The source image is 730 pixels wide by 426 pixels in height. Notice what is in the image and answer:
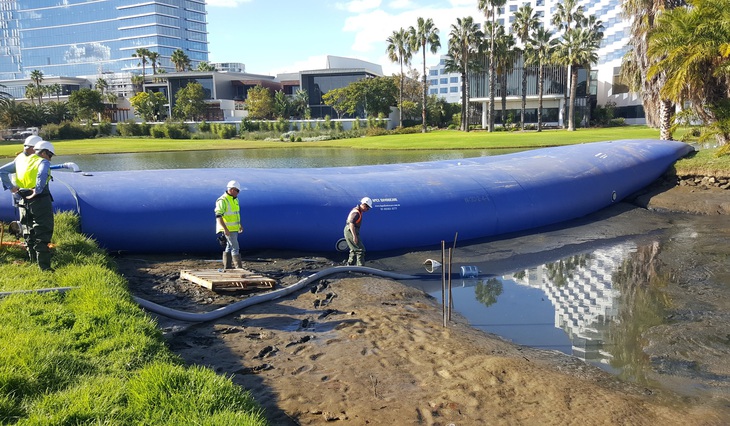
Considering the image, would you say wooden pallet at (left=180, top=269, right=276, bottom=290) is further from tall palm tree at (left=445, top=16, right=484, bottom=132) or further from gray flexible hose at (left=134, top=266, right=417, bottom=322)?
tall palm tree at (left=445, top=16, right=484, bottom=132)

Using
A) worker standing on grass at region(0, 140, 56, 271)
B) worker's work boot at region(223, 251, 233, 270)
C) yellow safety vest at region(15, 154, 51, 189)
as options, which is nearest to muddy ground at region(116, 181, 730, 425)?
worker's work boot at region(223, 251, 233, 270)

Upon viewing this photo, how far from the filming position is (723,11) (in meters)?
17.3

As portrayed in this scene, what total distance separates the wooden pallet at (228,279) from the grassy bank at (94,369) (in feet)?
Result: 5.71

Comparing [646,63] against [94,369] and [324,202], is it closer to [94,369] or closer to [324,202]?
[324,202]

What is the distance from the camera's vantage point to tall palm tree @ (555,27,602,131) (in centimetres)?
5391

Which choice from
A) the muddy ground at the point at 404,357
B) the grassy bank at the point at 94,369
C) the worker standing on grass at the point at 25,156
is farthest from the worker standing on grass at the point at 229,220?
the worker standing on grass at the point at 25,156

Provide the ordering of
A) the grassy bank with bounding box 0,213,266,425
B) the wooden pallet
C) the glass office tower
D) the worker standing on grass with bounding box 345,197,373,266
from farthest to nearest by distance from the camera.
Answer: the glass office tower, the worker standing on grass with bounding box 345,197,373,266, the wooden pallet, the grassy bank with bounding box 0,213,266,425

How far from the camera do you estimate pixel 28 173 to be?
7395mm

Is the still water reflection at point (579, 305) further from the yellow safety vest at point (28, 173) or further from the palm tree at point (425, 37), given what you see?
the palm tree at point (425, 37)

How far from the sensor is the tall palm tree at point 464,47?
57.4 m

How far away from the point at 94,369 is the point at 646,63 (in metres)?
24.8

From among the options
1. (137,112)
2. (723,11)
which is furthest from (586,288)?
(137,112)

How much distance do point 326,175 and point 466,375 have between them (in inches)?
323

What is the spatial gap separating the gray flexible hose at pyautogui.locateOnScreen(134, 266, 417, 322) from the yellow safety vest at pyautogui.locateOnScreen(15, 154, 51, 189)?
2128 millimetres
